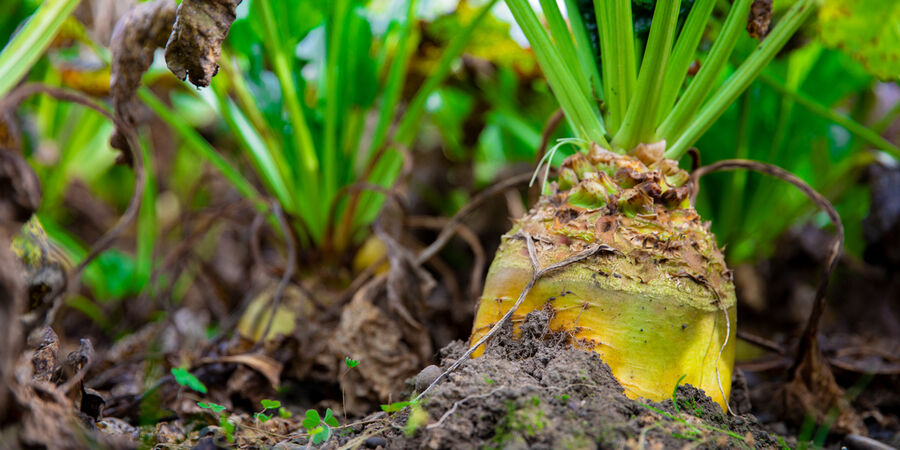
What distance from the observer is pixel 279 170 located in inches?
55.9

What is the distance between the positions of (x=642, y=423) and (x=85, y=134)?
2.23 meters

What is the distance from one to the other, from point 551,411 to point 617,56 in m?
0.56

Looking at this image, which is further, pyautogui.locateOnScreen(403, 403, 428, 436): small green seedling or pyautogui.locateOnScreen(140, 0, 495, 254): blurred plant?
pyautogui.locateOnScreen(140, 0, 495, 254): blurred plant

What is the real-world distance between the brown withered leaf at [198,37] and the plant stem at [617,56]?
1.85 feet

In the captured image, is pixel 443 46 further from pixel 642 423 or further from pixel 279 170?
pixel 642 423

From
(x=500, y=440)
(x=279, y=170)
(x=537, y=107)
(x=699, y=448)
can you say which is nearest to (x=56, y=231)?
(x=279, y=170)

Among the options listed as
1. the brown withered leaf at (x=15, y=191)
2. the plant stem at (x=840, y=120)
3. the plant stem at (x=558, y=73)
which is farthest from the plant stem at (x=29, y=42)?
the plant stem at (x=840, y=120)

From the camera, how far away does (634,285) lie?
80cm

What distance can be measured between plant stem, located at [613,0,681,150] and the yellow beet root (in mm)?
52

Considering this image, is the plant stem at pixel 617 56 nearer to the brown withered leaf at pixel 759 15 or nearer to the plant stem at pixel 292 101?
the brown withered leaf at pixel 759 15

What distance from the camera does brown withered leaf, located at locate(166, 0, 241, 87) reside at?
2.55 feet

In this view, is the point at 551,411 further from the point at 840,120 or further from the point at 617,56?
the point at 840,120

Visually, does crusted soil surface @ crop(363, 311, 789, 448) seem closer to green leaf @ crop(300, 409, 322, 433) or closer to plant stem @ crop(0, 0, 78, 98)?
green leaf @ crop(300, 409, 322, 433)

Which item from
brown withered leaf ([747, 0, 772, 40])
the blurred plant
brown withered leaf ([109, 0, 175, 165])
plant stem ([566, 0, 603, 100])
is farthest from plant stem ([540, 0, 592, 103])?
brown withered leaf ([109, 0, 175, 165])
